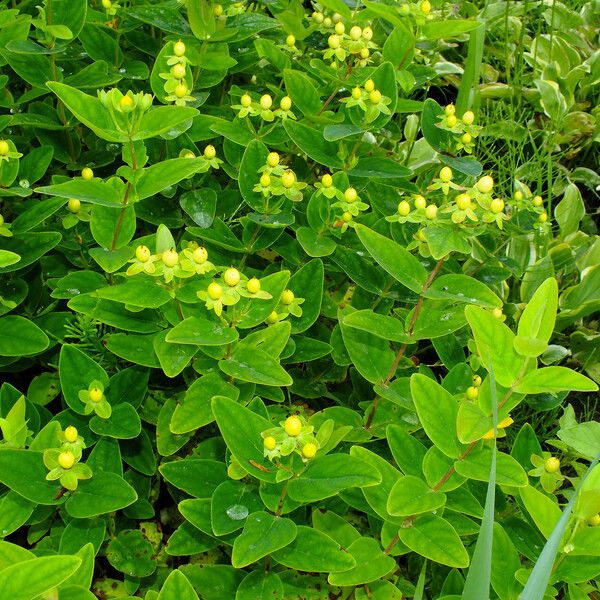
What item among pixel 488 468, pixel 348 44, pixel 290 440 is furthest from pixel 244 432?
pixel 348 44

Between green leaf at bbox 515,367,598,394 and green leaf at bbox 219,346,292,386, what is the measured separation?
303mm

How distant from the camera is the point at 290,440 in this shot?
94cm

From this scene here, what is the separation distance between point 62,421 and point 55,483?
0.51 feet

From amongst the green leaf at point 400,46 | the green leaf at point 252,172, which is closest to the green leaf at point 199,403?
the green leaf at point 252,172

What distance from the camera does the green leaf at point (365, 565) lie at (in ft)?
3.50

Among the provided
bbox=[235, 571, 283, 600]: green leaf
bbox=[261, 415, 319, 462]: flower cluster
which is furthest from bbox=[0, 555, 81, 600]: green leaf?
bbox=[235, 571, 283, 600]: green leaf

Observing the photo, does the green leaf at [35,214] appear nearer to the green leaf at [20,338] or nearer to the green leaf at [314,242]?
the green leaf at [20,338]

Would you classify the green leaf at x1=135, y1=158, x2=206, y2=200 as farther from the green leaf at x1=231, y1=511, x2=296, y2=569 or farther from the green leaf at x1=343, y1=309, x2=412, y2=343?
the green leaf at x1=231, y1=511, x2=296, y2=569

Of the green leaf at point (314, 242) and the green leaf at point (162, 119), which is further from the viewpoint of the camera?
the green leaf at point (314, 242)

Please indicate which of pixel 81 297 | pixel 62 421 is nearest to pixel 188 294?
pixel 81 297

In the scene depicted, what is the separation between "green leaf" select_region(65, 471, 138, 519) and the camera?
105cm

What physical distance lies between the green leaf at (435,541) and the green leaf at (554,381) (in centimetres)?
23

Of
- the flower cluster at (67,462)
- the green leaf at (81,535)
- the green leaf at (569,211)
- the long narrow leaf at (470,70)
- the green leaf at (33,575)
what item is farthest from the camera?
the green leaf at (569,211)

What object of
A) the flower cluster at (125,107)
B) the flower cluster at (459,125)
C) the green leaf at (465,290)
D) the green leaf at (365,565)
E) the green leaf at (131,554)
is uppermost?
the flower cluster at (125,107)
